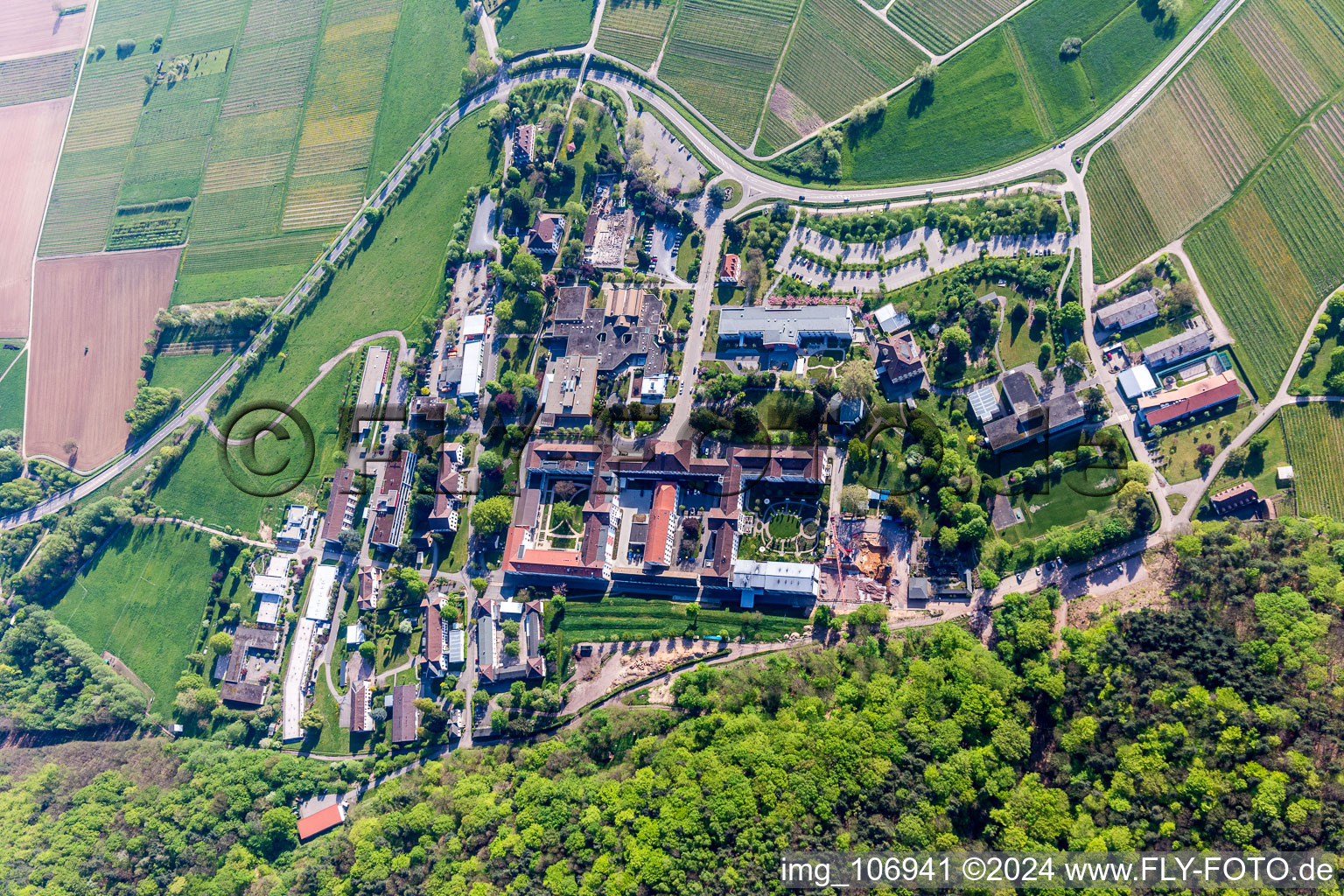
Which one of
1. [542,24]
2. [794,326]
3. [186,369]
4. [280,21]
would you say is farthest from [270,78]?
[794,326]

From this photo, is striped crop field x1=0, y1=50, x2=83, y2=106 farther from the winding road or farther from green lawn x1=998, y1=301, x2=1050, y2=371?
green lawn x1=998, y1=301, x2=1050, y2=371

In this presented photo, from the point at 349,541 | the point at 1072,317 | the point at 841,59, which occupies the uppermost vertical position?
the point at 841,59

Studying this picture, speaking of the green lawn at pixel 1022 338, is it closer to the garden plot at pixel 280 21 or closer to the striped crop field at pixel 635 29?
the striped crop field at pixel 635 29

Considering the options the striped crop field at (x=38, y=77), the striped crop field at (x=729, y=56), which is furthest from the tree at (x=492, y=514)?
the striped crop field at (x=38, y=77)

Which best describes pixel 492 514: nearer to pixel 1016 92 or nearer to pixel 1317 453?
pixel 1016 92

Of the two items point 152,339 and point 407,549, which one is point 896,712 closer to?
point 407,549

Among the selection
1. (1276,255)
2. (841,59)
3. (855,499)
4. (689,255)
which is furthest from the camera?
(841,59)

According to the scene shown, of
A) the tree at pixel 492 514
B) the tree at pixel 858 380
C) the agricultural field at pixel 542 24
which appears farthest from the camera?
the agricultural field at pixel 542 24
